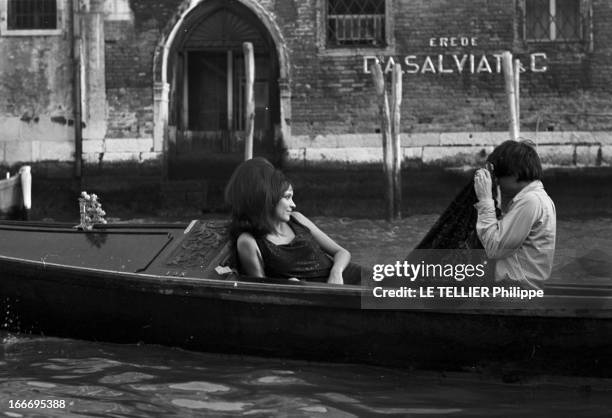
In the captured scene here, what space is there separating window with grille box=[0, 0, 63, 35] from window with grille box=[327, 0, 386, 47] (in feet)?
11.3

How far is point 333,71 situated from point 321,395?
371 inches

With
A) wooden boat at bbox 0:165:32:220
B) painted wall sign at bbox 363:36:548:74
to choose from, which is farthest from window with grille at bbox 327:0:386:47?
wooden boat at bbox 0:165:32:220

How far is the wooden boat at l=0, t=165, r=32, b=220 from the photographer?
37.8 ft

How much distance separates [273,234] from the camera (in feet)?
16.8

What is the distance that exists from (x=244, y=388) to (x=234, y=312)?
1.38 feet

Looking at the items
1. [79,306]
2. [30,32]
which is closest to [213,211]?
[30,32]

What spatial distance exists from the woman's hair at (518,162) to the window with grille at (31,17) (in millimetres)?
10761

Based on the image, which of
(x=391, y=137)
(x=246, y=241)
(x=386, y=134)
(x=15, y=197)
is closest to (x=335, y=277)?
(x=246, y=241)

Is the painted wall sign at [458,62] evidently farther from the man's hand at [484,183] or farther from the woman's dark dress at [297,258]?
the man's hand at [484,183]

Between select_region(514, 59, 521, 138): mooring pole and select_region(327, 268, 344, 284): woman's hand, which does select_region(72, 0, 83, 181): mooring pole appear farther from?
select_region(327, 268, 344, 284): woman's hand

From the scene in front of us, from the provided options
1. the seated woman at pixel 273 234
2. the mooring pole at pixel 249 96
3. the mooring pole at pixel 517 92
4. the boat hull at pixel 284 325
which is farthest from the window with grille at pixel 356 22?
the seated woman at pixel 273 234

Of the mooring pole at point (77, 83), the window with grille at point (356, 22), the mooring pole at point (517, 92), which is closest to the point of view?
the mooring pole at point (517, 92)

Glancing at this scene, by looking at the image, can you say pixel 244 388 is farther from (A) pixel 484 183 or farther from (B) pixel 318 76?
(B) pixel 318 76

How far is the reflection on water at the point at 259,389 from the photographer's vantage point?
4.68m
